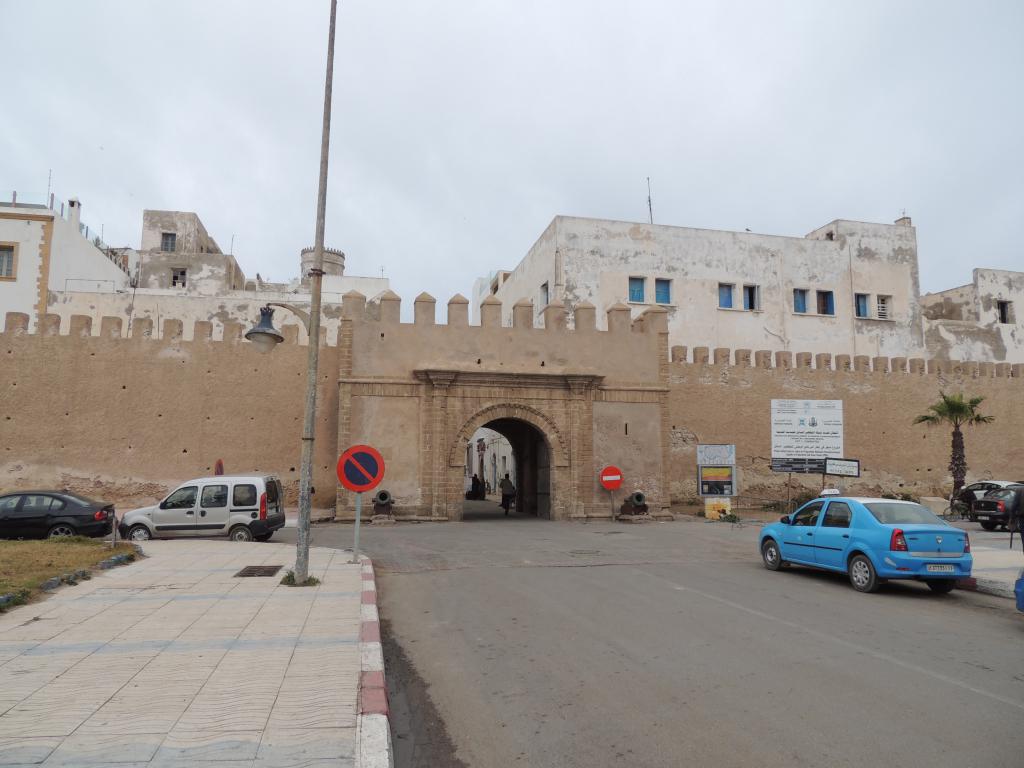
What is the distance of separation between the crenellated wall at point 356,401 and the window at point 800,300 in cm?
1462

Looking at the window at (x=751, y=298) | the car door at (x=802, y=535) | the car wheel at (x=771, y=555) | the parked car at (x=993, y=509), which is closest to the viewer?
the car door at (x=802, y=535)

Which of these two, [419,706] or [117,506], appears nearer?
[419,706]

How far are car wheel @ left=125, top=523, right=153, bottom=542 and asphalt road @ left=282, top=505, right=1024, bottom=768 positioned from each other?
22.5ft

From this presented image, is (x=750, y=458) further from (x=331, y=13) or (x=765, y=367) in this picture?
(x=331, y=13)

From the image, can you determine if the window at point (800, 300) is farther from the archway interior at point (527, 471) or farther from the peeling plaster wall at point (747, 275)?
the archway interior at point (527, 471)

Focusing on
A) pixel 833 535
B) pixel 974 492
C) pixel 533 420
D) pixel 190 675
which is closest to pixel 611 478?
pixel 533 420

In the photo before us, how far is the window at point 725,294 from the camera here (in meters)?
33.7

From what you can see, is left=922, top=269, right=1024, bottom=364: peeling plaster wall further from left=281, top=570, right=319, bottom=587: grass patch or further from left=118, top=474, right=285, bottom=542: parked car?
left=281, top=570, right=319, bottom=587: grass patch

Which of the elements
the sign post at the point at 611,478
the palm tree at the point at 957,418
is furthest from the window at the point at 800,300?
the sign post at the point at 611,478

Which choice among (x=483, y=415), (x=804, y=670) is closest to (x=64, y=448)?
(x=483, y=415)

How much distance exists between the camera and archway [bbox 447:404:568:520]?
20.9 meters

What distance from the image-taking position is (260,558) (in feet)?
39.1

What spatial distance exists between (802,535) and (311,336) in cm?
822

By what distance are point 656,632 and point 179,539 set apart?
37.4 ft
